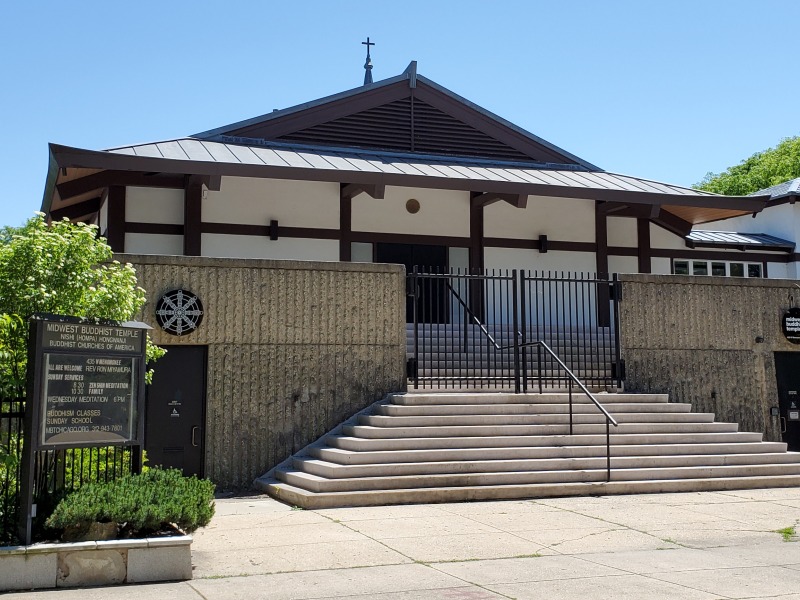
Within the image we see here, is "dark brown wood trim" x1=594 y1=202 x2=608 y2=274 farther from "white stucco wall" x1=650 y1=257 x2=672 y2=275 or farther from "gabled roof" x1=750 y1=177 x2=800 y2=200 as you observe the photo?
"gabled roof" x1=750 y1=177 x2=800 y2=200

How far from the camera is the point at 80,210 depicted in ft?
66.8

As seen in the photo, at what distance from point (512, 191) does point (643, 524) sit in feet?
30.5

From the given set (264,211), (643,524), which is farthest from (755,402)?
(264,211)

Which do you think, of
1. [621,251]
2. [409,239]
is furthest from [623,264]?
[409,239]

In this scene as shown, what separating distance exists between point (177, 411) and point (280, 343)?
1852mm

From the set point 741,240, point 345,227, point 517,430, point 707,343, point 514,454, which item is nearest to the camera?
point 514,454

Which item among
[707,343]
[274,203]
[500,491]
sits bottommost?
[500,491]

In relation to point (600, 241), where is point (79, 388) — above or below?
below

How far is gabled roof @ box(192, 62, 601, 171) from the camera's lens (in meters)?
19.9

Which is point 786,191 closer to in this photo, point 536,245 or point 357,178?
point 536,245

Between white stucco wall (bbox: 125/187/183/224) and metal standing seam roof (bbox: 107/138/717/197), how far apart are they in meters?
0.80

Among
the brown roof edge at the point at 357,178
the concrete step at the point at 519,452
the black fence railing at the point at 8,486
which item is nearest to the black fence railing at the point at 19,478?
the black fence railing at the point at 8,486

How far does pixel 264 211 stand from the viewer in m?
18.2

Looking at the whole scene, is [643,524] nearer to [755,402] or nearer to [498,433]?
[498,433]
